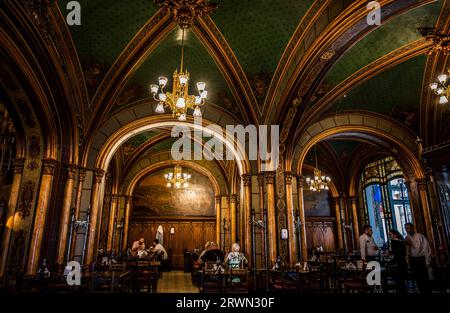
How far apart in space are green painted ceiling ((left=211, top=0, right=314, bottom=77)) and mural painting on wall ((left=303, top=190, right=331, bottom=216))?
998 centimetres

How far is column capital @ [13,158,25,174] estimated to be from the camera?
7.91 meters

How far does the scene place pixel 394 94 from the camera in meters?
10.7

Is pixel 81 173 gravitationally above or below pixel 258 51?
below

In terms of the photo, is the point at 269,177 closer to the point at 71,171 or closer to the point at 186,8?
the point at 186,8

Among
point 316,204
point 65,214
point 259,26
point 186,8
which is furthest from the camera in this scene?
point 316,204

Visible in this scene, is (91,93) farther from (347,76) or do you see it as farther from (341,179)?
(341,179)

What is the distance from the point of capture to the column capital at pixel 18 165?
7906 mm

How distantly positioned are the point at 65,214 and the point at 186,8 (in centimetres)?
617

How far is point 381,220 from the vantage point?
15469 mm

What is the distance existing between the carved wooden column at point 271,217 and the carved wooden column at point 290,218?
0.45m

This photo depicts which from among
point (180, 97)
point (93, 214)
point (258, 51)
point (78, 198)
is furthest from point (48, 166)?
point (258, 51)

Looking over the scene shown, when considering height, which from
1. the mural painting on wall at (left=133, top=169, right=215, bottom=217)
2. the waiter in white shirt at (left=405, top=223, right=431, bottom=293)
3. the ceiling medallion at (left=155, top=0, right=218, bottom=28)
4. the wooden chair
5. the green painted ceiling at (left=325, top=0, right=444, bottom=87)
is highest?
the green painted ceiling at (left=325, top=0, right=444, bottom=87)

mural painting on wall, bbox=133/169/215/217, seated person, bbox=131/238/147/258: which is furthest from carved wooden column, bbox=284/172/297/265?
mural painting on wall, bbox=133/169/215/217
